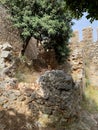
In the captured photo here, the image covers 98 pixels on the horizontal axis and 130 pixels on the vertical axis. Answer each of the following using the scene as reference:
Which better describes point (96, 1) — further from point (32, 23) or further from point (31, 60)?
point (31, 60)

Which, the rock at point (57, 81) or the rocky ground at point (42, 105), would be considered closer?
the rocky ground at point (42, 105)

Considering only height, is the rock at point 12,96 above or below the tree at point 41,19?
below

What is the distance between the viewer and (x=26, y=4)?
60.0 ft

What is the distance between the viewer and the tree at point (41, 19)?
17891 millimetres

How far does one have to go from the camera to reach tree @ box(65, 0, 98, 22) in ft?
27.0

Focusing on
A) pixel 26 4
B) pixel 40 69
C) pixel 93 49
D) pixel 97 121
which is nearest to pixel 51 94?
pixel 97 121

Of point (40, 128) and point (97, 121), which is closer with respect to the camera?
point (40, 128)

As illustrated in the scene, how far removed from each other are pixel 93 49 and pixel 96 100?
26.5 feet

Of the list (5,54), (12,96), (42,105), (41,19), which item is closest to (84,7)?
(42,105)

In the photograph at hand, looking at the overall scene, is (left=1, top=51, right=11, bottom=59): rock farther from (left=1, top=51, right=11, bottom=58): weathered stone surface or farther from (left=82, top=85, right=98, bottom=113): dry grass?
(left=82, top=85, right=98, bottom=113): dry grass

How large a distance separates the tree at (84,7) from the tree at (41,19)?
29.4ft

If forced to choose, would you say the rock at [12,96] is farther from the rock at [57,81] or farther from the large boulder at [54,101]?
the rock at [57,81]

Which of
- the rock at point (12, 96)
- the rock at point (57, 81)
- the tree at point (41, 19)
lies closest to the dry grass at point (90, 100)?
the rock at point (57, 81)

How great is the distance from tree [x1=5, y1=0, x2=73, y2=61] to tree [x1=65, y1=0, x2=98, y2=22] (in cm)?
897
